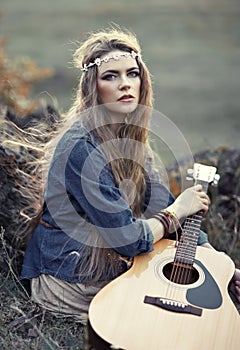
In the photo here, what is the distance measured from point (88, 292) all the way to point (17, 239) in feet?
2.71

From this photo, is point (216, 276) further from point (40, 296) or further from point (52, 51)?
point (52, 51)

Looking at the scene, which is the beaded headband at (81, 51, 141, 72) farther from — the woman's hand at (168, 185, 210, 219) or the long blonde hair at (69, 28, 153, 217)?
the woman's hand at (168, 185, 210, 219)

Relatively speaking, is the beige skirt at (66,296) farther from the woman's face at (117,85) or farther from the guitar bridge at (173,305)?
the woman's face at (117,85)

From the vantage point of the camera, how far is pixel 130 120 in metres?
4.16

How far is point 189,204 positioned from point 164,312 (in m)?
0.79

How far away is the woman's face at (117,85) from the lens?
3.96 m

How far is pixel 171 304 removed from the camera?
3.44 metres

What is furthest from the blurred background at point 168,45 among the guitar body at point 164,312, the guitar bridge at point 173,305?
the guitar bridge at point 173,305

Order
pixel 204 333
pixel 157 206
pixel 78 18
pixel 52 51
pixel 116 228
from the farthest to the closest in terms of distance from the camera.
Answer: pixel 78 18
pixel 52 51
pixel 157 206
pixel 116 228
pixel 204 333

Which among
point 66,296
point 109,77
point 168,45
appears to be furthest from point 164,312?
point 168,45

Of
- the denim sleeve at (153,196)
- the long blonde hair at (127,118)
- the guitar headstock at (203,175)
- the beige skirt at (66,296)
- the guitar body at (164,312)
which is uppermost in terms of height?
the long blonde hair at (127,118)

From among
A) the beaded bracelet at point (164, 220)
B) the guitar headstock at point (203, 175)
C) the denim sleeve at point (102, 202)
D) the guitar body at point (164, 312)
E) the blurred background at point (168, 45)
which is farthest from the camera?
the blurred background at point (168, 45)

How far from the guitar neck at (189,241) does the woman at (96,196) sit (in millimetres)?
61

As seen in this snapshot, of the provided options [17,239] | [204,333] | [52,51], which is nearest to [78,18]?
[52,51]
